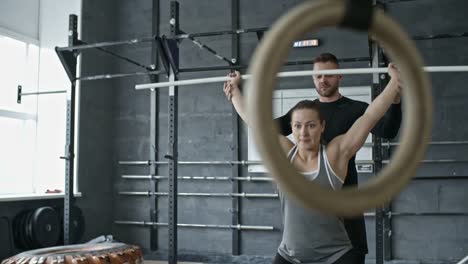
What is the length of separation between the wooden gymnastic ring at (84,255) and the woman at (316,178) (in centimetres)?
160

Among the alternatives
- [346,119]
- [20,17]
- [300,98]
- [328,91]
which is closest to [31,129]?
[20,17]

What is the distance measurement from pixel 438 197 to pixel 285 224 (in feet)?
11.7

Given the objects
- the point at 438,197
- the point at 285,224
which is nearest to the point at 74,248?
the point at 285,224

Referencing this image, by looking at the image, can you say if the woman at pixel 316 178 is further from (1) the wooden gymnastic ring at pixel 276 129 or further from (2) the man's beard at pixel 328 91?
(1) the wooden gymnastic ring at pixel 276 129

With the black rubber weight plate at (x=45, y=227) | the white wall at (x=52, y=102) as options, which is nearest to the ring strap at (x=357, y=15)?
the black rubber weight plate at (x=45, y=227)

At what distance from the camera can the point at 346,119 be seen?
2.18 m

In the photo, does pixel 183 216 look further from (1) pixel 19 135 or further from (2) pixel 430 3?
(2) pixel 430 3

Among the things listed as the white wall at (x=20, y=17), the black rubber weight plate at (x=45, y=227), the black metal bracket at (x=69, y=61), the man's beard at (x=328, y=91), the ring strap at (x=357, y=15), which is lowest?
the black rubber weight plate at (x=45, y=227)

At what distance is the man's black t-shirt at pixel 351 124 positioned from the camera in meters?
2.01

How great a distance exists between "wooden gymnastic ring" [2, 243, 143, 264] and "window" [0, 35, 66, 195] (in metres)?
2.47

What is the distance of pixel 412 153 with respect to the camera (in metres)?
0.83

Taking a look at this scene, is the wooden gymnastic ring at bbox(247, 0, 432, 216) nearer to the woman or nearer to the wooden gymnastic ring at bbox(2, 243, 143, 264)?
the woman

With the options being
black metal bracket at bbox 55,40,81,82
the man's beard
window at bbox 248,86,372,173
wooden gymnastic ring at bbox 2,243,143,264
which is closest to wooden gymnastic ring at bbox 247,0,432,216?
the man's beard

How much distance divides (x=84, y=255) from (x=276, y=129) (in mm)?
2644
